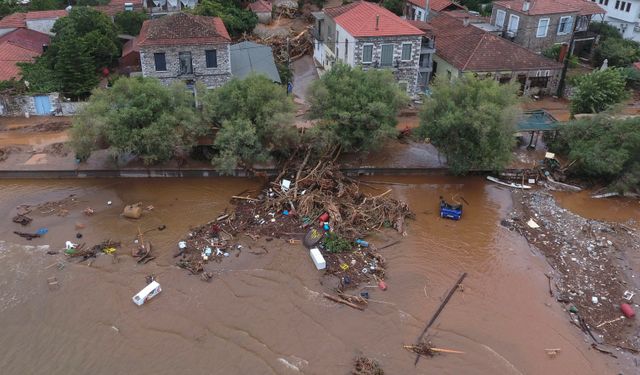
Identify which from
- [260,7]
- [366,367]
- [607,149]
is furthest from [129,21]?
[607,149]

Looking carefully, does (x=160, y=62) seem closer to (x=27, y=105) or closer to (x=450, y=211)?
(x=27, y=105)

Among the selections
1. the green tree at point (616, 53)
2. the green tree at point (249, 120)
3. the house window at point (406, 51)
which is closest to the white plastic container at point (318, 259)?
the green tree at point (249, 120)

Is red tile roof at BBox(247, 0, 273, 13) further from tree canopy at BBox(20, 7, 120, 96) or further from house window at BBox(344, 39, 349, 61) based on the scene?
house window at BBox(344, 39, 349, 61)

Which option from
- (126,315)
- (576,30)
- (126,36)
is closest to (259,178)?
(126,315)

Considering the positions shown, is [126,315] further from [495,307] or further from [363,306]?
[495,307]

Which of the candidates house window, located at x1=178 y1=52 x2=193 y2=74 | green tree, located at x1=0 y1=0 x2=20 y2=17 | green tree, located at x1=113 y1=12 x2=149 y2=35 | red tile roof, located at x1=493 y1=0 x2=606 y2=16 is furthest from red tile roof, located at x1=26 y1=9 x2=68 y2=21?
red tile roof, located at x1=493 y1=0 x2=606 y2=16

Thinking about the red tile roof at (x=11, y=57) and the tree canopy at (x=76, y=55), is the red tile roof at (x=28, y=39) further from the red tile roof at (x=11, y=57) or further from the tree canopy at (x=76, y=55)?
the tree canopy at (x=76, y=55)
